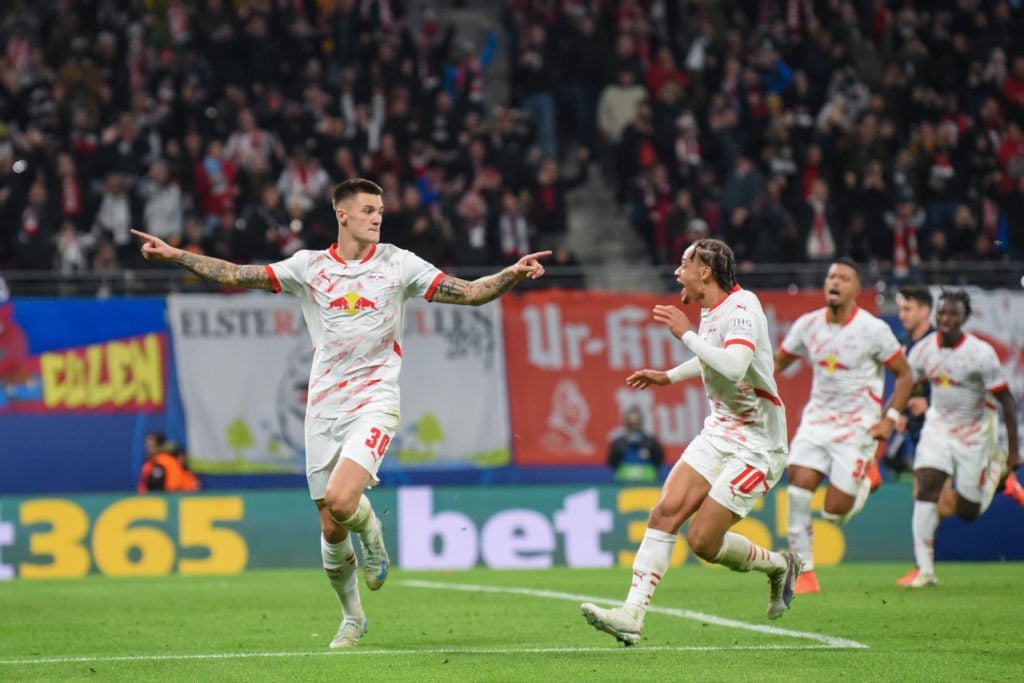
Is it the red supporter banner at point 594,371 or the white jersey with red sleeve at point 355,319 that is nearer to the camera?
the white jersey with red sleeve at point 355,319

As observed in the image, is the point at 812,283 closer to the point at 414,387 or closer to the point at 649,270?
the point at 649,270

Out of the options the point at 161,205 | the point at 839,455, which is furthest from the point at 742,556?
the point at 161,205

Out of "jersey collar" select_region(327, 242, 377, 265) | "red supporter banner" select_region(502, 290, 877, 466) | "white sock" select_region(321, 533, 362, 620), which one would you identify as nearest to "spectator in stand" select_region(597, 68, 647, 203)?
"red supporter banner" select_region(502, 290, 877, 466)

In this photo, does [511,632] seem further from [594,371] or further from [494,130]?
[494,130]

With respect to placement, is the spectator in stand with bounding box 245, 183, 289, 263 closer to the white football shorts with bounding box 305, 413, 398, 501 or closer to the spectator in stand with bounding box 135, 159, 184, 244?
the spectator in stand with bounding box 135, 159, 184, 244

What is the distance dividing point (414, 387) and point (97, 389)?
3589mm

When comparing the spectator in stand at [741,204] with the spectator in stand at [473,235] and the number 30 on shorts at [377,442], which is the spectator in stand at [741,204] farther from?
the number 30 on shorts at [377,442]

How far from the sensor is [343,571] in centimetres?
932

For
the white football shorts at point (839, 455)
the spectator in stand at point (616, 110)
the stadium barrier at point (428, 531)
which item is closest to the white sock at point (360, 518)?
the white football shorts at point (839, 455)

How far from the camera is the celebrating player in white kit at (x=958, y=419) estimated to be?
45.6 feet

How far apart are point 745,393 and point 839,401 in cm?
396

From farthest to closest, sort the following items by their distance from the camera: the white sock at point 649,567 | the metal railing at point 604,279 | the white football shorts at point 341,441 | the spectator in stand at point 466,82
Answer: the spectator in stand at point 466,82 < the metal railing at point 604,279 < the white football shorts at point 341,441 < the white sock at point 649,567

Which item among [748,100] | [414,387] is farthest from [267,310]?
[748,100]

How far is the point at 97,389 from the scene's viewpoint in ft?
61.2
